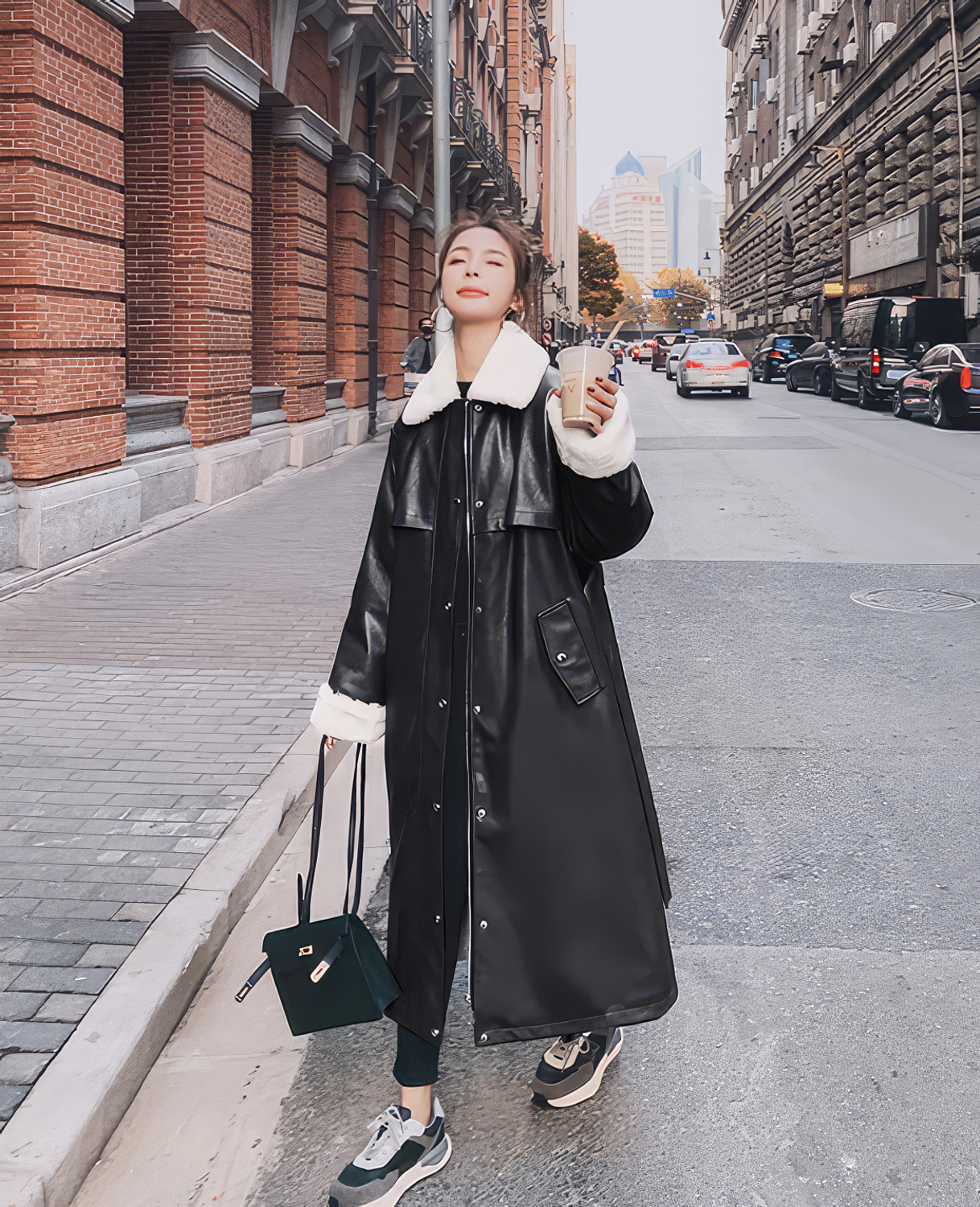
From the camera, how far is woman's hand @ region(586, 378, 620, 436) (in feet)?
7.86

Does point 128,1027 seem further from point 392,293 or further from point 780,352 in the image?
point 780,352

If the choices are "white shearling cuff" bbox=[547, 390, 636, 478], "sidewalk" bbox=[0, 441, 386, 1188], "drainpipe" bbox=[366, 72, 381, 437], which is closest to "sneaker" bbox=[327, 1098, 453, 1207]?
"sidewalk" bbox=[0, 441, 386, 1188]

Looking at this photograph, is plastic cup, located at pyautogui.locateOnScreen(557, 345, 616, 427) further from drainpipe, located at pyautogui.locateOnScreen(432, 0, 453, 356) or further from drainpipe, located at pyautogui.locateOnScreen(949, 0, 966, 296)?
drainpipe, located at pyautogui.locateOnScreen(949, 0, 966, 296)

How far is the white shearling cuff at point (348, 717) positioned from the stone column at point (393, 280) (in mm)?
22257

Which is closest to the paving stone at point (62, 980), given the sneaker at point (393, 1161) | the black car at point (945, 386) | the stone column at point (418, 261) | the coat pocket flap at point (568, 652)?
the sneaker at point (393, 1161)

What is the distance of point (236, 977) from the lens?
146 inches

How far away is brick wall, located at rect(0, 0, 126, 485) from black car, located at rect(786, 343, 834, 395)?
27648mm

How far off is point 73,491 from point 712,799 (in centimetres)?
649

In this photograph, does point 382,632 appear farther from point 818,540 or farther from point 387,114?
point 387,114

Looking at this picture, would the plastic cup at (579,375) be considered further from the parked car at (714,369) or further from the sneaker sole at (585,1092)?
the parked car at (714,369)

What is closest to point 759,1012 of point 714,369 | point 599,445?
point 599,445

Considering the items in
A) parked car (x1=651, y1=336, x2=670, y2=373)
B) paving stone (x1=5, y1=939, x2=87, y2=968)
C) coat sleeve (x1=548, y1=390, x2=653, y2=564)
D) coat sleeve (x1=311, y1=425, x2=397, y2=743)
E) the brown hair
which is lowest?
paving stone (x1=5, y1=939, x2=87, y2=968)

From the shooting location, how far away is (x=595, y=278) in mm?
128875

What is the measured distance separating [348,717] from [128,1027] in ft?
3.28
